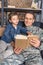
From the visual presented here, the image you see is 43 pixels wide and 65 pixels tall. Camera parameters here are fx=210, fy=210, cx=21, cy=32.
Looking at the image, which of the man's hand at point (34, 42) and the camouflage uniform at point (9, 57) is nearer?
the camouflage uniform at point (9, 57)

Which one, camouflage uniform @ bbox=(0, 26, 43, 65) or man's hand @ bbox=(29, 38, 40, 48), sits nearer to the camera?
camouflage uniform @ bbox=(0, 26, 43, 65)

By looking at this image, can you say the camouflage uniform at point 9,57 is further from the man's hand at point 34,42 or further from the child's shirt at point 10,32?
the child's shirt at point 10,32

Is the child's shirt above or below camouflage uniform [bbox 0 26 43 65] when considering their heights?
above

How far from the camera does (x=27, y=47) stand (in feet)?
6.48

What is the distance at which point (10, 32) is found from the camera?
2545 millimetres

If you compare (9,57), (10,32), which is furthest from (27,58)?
(10,32)

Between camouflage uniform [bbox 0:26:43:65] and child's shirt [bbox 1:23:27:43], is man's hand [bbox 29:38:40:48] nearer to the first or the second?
camouflage uniform [bbox 0:26:43:65]

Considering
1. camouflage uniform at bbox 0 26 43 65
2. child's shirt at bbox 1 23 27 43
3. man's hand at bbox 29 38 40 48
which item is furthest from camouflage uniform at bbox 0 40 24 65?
child's shirt at bbox 1 23 27 43

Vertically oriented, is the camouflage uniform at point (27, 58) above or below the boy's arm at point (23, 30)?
below

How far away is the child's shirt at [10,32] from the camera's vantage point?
2.42 meters

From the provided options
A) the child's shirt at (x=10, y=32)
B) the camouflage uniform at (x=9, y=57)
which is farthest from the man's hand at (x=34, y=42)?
the child's shirt at (x=10, y=32)

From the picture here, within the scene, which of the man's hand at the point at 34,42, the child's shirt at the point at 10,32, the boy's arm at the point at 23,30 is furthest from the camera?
the boy's arm at the point at 23,30

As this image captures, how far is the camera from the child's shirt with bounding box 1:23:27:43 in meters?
2.42

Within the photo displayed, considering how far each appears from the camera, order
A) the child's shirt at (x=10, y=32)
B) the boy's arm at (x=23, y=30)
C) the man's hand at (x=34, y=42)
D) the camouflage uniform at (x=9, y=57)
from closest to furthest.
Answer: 1. the camouflage uniform at (x=9, y=57)
2. the man's hand at (x=34, y=42)
3. the child's shirt at (x=10, y=32)
4. the boy's arm at (x=23, y=30)
